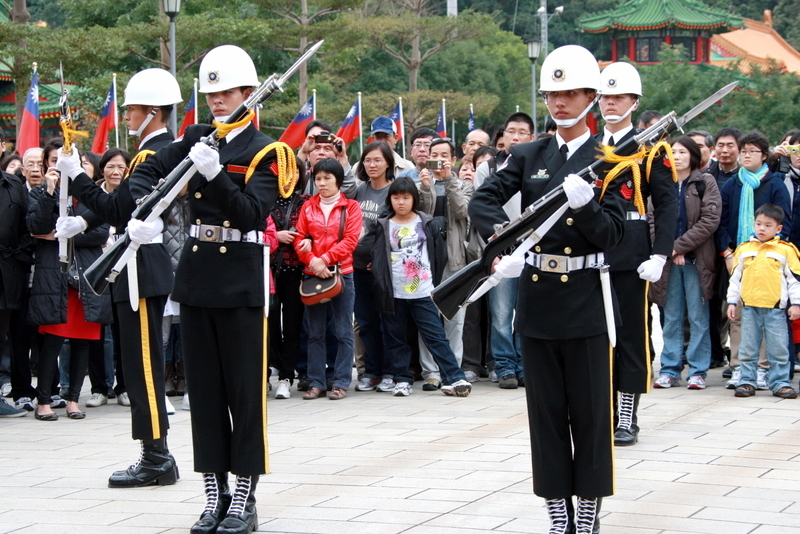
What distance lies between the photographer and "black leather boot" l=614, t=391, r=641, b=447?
6.23 meters

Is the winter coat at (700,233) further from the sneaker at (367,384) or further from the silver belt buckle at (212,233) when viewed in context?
the silver belt buckle at (212,233)

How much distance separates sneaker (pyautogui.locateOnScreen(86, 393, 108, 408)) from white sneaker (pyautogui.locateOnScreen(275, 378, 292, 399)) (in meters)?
1.29

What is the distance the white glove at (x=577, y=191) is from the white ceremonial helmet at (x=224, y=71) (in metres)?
1.48

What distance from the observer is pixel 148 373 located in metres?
5.41

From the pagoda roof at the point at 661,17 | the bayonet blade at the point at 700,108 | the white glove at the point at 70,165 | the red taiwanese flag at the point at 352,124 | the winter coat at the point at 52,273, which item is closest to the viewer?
the bayonet blade at the point at 700,108

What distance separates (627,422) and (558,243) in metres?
2.37

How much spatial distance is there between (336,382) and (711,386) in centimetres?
292

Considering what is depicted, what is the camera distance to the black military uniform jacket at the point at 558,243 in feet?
13.8

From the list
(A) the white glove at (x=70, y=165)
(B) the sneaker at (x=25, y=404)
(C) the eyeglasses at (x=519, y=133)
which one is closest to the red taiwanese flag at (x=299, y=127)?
(C) the eyeglasses at (x=519, y=133)

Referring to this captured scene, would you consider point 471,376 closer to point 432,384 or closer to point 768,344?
point 432,384

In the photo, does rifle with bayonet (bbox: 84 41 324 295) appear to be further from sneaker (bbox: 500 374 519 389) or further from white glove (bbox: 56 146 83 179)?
sneaker (bbox: 500 374 519 389)

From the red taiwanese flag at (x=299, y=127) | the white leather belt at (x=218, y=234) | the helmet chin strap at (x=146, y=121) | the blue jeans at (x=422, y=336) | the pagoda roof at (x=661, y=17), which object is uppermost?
the pagoda roof at (x=661, y=17)

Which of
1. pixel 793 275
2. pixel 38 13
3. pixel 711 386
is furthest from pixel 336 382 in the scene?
pixel 38 13

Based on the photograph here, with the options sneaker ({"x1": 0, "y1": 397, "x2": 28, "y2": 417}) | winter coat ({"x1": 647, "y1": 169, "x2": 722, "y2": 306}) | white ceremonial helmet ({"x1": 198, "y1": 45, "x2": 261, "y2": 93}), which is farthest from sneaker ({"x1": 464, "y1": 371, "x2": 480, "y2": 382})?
white ceremonial helmet ({"x1": 198, "y1": 45, "x2": 261, "y2": 93})
